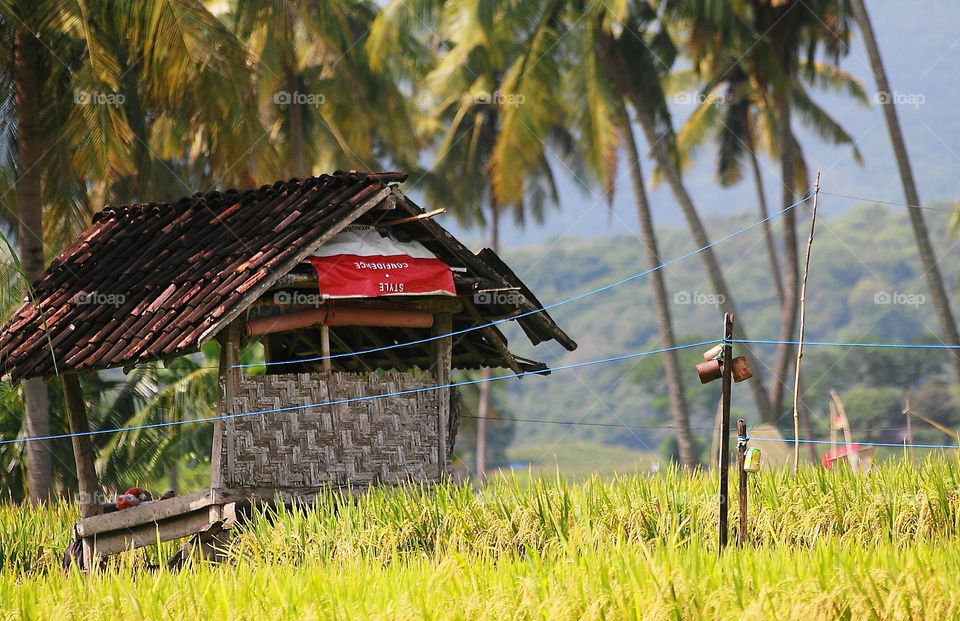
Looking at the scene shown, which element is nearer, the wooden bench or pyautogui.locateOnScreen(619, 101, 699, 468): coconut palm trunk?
the wooden bench

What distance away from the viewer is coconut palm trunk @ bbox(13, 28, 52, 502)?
1623 centimetres

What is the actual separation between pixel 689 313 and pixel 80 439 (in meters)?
90.6

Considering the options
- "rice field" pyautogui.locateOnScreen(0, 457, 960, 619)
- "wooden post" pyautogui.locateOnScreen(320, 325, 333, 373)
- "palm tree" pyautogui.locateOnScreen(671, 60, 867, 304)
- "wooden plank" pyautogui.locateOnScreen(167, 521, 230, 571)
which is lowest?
"wooden plank" pyautogui.locateOnScreen(167, 521, 230, 571)

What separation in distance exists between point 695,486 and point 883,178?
163 m

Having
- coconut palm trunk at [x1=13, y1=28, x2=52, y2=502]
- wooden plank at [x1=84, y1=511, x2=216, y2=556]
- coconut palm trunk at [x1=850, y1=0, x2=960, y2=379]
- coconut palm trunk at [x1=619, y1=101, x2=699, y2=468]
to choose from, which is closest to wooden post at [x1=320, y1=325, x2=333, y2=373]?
wooden plank at [x1=84, y1=511, x2=216, y2=556]

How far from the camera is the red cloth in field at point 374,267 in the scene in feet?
36.4

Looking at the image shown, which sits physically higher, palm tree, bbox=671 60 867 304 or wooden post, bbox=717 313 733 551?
palm tree, bbox=671 60 867 304

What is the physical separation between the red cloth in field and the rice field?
1.76 metres

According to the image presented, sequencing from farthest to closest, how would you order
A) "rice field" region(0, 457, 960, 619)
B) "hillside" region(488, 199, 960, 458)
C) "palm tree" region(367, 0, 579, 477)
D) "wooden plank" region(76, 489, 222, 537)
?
1. "hillside" region(488, 199, 960, 458)
2. "palm tree" region(367, 0, 579, 477)
3. "wooden plank" region(76, 489, 222, 537)
4. "rice field" region(0, 457, 960, 619)

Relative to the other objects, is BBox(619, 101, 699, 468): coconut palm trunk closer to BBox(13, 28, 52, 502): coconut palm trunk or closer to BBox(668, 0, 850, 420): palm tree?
BBox(668, 0, 850, 420): palm tree

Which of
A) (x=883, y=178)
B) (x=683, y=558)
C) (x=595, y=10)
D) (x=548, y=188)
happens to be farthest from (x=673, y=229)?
(x=683, y=558)

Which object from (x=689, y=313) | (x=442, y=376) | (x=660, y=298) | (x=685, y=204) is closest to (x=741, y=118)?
(x=685, y=204)

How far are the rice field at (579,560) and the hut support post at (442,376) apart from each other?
1.93 feet

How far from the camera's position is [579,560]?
24.0 feet
